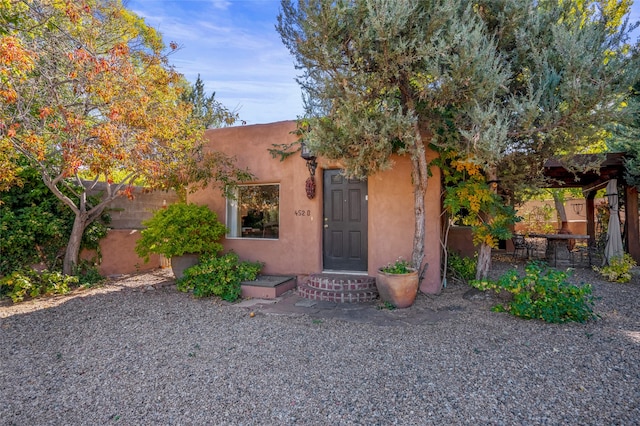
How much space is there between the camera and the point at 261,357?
3.64 meters

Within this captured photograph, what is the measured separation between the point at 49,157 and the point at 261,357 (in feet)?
17.3

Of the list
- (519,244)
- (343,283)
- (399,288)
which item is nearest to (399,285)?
(399,288)

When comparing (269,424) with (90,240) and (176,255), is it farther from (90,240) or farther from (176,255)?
(90,240)

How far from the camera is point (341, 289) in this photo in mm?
5914

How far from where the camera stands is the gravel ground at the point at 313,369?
8.57 ft

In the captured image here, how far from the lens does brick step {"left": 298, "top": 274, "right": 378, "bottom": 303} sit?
19.1ft

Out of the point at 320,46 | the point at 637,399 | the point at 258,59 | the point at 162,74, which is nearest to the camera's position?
the point at 637,399

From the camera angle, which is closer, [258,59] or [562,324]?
[562,324]

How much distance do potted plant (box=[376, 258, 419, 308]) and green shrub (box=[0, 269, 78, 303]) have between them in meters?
5.85

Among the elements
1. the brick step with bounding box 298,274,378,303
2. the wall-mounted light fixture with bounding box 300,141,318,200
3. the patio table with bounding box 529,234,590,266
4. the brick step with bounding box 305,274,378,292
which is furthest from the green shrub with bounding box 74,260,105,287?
the patio table with bounding box 529,234,590,266

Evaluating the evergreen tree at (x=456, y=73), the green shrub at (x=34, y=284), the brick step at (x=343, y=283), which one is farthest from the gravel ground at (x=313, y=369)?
the evergreen tree at (x=456, y=73)

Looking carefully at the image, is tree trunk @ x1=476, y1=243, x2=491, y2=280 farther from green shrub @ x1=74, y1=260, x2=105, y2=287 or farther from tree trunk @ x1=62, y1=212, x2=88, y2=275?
tree trunk @ x1=62, y1=212, x2=88, y2=275

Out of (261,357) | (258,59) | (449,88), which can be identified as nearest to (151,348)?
(261,357)

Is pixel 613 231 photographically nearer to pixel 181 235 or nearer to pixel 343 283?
pixel 343 283
